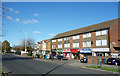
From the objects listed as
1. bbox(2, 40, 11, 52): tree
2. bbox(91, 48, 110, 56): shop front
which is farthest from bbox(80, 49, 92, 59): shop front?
→ bbox(2, 40, 11, 52): tree

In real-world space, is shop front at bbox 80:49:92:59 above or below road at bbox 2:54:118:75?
above

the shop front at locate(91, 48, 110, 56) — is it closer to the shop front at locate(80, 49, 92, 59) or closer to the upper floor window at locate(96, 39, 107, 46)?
the upper floor window at locate(96, 39, 107, 46)

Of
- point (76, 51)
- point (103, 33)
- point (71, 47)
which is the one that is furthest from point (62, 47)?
point (103, 33)

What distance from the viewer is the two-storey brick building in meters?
34.0

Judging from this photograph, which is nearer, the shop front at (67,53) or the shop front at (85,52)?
the shop front at (85,52)

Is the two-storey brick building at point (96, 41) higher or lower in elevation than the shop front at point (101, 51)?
higher

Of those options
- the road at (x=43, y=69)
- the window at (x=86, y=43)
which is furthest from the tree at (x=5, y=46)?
the road at (x=43, y=69)

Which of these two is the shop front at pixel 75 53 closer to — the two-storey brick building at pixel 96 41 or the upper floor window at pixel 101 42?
the two-storey brick building at pixel 96 41

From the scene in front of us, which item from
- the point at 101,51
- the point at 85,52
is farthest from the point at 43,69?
the point at 85,52

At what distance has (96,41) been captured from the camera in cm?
3819

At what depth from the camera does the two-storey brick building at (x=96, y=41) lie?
34031 millimetres

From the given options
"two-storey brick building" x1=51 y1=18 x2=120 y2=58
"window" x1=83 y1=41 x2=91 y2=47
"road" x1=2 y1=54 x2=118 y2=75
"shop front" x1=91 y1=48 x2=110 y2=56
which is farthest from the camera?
"window" x1=83 y1=41 x2=91 y2=47

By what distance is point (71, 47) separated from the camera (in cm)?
4894

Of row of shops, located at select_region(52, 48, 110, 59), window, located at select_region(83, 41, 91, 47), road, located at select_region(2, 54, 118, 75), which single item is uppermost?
window, located at select_region(83, 41, 91, 47)
